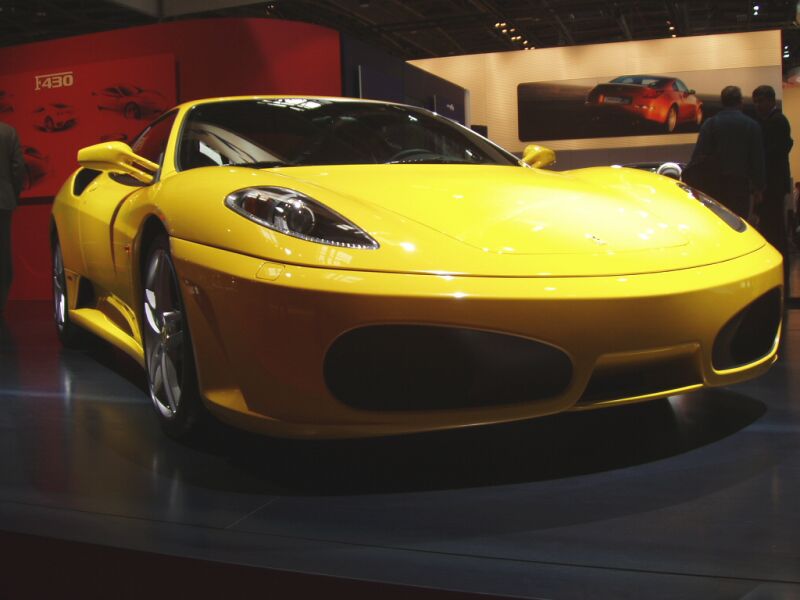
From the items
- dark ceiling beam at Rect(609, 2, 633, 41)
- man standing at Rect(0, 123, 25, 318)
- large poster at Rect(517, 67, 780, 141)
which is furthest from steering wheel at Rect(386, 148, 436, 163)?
dark ceiling beam at Rect(609, 2, 633, 41)

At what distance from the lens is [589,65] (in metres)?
13.9

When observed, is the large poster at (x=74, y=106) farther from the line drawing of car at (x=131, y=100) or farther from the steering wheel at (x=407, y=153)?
the steering wheel at (x=407, y=153)

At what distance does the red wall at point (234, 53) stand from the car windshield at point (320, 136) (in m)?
4.29

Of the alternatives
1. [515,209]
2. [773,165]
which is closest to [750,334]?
[515,209]

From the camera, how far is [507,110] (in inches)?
563

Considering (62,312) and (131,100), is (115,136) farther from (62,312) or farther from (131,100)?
(62,312)

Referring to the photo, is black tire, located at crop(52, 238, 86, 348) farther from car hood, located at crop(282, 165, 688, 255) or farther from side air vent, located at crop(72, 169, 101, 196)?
car hood, located at crop(282, 165, 688, 255)

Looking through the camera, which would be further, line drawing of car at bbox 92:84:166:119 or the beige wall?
the beige wall

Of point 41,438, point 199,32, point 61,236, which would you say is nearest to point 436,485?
point 41,438

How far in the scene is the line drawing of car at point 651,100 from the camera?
44.2 ft

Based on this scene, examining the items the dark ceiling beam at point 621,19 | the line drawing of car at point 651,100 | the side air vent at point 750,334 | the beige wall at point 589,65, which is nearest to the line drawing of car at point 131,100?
the side air vent at point 750,334

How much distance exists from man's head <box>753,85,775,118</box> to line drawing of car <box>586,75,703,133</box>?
776 cm

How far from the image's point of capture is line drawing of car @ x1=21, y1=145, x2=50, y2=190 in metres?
8.23

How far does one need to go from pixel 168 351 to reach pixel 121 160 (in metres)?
0.82
